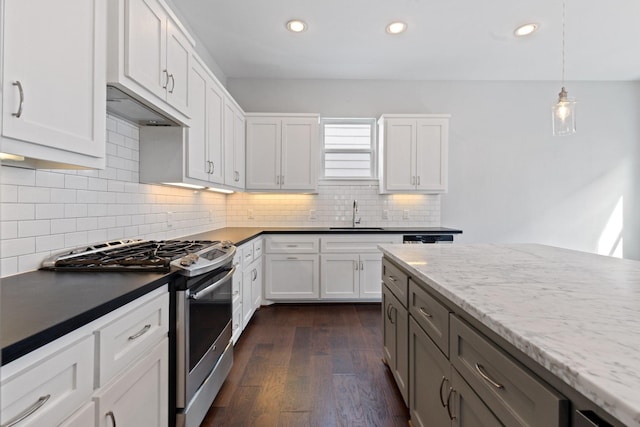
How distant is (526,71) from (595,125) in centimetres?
136

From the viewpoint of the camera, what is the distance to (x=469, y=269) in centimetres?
136

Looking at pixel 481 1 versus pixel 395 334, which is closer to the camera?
pixel 395 334

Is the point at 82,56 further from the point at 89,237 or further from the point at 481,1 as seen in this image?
the point at 481,1

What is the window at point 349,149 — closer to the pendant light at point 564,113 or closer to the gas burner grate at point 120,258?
the pendant light at point 564,113

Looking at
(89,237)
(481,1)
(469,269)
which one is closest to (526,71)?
(481,1)

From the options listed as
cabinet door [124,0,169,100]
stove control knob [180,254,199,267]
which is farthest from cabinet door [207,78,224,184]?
stove control knob [180,254,199,267]

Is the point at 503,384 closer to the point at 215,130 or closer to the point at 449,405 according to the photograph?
the point at 449,405

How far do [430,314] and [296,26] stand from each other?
2867 millimetres

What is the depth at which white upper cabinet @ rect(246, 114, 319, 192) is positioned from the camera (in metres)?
3.76

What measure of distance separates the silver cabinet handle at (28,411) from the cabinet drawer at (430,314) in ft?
3.97

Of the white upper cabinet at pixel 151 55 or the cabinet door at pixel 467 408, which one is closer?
the cabinet door at pixel 467 408

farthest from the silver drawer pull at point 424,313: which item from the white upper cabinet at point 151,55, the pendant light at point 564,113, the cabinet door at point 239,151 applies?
the cabinet door at point 239,151

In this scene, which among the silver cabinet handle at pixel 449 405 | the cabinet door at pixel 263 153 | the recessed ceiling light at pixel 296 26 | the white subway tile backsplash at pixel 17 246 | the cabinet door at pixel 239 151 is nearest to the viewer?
the silver cabinet handle at pixel 449 405

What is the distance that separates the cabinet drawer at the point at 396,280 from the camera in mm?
1655
